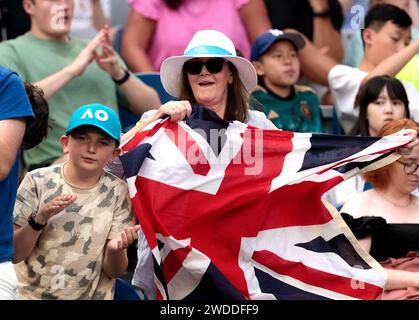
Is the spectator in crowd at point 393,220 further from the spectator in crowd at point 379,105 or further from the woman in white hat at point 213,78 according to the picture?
the spectator in crowd at point 379,105

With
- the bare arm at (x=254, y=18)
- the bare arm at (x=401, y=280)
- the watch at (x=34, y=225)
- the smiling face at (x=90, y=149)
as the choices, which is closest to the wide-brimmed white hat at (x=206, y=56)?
the smiling face at (x=90, y=149)

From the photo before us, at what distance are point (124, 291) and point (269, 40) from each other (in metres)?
2.37

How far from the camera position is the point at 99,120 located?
6.38m

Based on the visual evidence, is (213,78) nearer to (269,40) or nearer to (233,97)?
(233,97)

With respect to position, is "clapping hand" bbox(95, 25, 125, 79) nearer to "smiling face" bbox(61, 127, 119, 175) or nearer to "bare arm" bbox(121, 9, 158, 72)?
"bare arm" bbox(121, 9, 158, 72)

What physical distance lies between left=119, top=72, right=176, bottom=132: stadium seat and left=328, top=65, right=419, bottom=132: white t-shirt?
1.17 meters

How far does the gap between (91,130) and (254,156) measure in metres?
0.85

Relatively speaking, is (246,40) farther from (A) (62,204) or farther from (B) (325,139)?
(A) (62,204)

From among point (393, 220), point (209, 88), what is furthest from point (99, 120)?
point (393, 220)

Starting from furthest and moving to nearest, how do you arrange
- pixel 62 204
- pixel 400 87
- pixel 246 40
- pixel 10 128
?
pixel 246 40 → pixel 400 87 → pixel 62 204 → pixel 10 128

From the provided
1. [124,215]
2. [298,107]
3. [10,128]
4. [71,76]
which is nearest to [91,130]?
[124,215]

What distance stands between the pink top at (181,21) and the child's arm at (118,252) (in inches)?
108

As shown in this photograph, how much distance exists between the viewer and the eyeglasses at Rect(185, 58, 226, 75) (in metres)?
6.54

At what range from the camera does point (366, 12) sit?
360 inches
